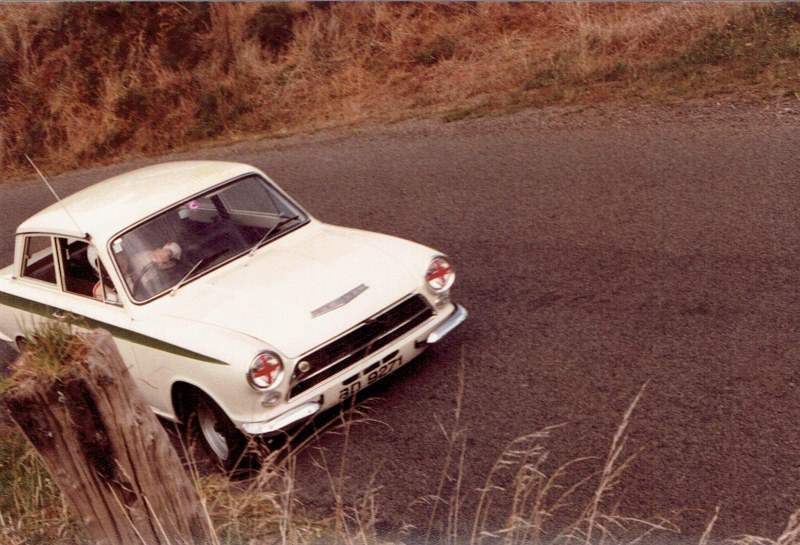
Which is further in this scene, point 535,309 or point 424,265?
point 535,309

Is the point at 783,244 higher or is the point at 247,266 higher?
the point at 247,266

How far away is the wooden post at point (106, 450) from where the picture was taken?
11.2ft

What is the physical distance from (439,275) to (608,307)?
1327mm

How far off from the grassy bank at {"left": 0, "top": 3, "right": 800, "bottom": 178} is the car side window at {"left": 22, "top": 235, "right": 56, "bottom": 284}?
21.9ft

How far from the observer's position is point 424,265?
640 cm

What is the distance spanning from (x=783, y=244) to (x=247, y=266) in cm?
394

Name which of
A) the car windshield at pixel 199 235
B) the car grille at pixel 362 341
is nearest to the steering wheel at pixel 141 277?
the car windshield at pixel 199 235

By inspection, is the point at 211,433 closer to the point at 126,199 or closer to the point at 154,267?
the point at 154,267

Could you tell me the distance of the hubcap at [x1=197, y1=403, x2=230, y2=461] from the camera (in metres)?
5.94

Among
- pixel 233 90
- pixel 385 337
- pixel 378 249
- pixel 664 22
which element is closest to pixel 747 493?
pixel 385 337

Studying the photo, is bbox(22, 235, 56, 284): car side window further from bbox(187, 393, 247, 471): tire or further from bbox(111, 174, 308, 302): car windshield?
bbox(187, 393, 247, 471): tire

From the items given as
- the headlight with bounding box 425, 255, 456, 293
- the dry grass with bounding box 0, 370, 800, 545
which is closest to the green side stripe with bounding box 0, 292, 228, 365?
the dry grass with bounding box 0, 370, 800, 545

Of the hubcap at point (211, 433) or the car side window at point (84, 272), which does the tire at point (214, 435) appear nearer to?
the hubcap at point (211, 433)

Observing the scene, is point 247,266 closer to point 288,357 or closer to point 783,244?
point 288,357
